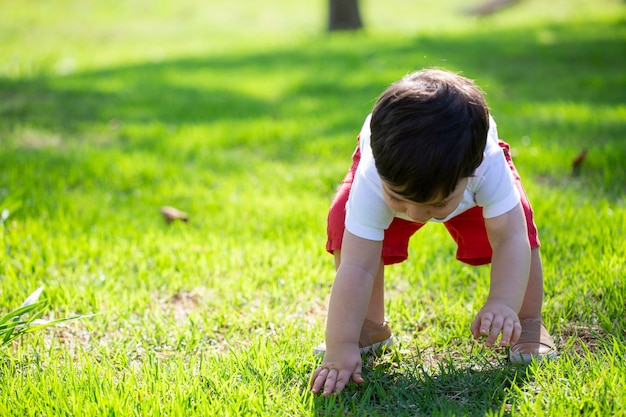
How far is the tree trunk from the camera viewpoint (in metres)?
12.3

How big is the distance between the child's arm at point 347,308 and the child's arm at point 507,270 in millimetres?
325

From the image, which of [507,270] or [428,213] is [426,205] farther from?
[507,270]

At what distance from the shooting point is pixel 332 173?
157 inches

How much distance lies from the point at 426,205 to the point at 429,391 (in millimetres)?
593

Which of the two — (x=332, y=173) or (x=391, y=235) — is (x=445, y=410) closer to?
(x=391, y=235)

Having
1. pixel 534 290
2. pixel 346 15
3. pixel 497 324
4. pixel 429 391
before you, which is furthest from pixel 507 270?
pixel 346 15

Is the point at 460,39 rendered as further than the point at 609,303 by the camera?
Yes

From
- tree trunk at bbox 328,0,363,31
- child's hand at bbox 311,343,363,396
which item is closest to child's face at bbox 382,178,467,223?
child's hand at bbox 311,343,363,396

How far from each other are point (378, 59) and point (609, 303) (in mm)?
6005

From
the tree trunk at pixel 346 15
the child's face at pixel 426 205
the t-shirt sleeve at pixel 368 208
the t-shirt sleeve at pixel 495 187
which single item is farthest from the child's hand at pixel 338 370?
the tree trunk at pixel 346 15

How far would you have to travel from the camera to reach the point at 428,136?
1.66 meters

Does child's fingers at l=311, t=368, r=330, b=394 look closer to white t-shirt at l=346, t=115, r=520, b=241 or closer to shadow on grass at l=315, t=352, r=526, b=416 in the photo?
shadow on grass at l=315, t=352, r=526, b=416

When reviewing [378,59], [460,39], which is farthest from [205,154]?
[460,39]

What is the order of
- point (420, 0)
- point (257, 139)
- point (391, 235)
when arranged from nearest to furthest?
point (391, 235) < point (257, 139) < point (420, 0)
